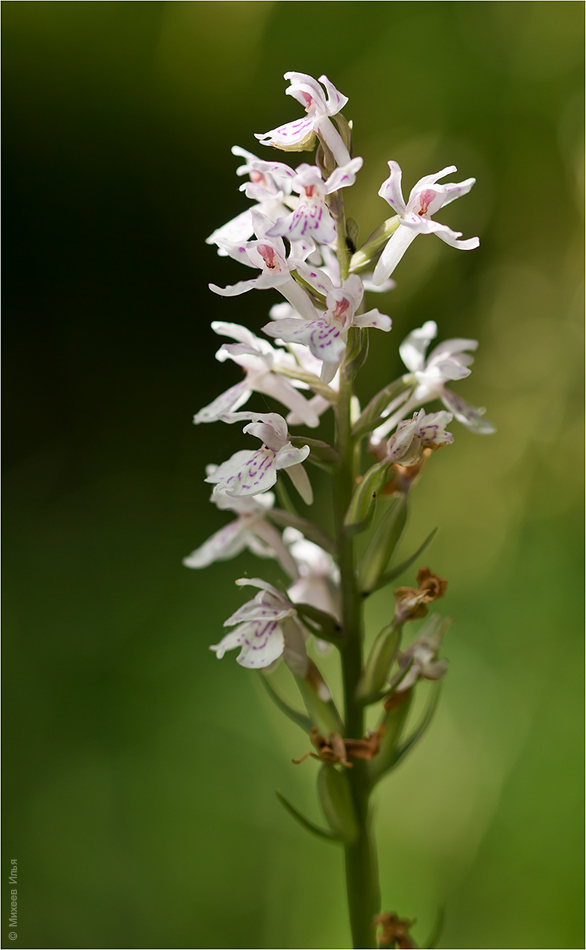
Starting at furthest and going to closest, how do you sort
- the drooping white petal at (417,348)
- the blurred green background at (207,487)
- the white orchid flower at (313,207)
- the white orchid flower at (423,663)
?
the blurred green background at (207,487)
the drooping white petal at (417,348)
the white orchid flower at (423,663)
the white orchid flower at (313,207)

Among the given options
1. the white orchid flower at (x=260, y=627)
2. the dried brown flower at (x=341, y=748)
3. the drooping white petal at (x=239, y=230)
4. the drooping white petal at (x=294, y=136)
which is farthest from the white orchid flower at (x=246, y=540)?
the drooping white petal at (x=294, y=136)

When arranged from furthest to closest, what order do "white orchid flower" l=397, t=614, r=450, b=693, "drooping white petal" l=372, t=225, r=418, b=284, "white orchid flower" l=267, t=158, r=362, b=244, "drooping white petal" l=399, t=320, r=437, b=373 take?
"drooping white petal" l=399, t=320, r=437, b=373 → "white orchid flower" l=397, t=614, r=450, b=693 → "drooping white petal" l=372, t=225, r=418, b=284 → "white orchid flower" l=267, t=158, r=362, b=244

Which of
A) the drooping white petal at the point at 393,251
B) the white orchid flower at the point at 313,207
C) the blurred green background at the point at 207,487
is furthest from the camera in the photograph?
the blurred green background at the point at 207,487

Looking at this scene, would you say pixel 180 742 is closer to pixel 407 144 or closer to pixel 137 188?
pixel 137 188

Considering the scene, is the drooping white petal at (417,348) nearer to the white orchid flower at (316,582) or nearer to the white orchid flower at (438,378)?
the white orchid flower at (438,378)

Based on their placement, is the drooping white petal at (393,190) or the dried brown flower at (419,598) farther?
the dried brown flower at (419,598)

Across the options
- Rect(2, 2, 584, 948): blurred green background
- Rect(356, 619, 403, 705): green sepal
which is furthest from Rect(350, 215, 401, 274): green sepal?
Rect(2, 2, 584, 948): blurred green background

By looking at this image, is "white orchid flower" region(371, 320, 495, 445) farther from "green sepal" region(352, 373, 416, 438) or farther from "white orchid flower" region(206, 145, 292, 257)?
"white orchid flower" region(206, 145, 292, 257)
